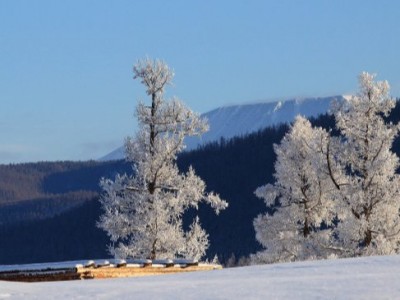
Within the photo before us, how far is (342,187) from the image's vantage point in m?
40.8

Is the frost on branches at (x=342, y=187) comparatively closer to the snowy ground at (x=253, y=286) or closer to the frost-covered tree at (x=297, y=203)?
the frost-covered tree at (x=297, y=203)

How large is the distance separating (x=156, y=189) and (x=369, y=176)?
8.01m

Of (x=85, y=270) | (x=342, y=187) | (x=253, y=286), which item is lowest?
(x=253, y=286)

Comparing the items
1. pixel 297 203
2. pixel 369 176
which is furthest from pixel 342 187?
pixel 297 203

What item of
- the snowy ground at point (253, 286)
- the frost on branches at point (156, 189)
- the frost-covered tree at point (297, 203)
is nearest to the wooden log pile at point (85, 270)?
the snowy ground at point (253, 286)

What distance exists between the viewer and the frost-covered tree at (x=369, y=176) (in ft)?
129

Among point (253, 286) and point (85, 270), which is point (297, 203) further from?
point (253, 286)

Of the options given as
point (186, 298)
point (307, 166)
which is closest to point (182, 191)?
point (307, 166)

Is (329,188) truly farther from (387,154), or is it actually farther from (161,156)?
(161,156)

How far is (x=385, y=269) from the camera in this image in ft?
80.8

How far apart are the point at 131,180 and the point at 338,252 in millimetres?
8510

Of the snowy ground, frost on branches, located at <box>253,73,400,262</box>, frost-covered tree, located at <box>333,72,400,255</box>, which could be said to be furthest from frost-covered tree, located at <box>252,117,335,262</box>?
the snowy ground

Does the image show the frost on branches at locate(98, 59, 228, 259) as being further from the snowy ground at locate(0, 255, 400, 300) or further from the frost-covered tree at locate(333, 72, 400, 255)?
the snowy ground at locate(0, 255, 400, 300)

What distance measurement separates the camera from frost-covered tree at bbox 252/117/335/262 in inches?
1679
